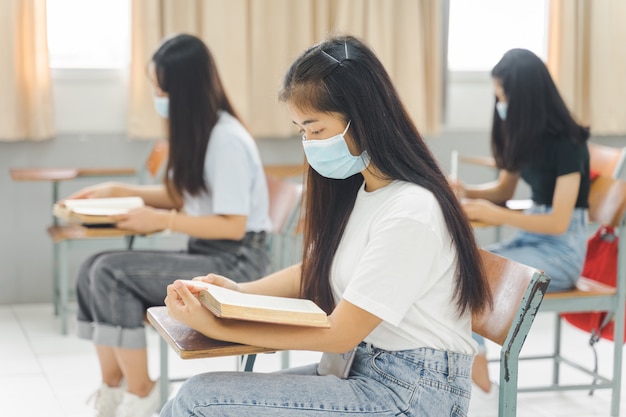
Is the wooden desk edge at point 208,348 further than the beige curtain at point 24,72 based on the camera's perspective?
No

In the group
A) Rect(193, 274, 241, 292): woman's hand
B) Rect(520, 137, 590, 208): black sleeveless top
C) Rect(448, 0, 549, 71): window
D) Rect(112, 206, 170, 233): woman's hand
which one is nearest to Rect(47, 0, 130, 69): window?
Rect(448, 0, 549, 71): window

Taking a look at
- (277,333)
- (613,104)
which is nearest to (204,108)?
(277,333)

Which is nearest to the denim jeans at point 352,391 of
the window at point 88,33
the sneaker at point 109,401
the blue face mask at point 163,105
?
the sneaker at point 109,401

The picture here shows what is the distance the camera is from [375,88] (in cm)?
176

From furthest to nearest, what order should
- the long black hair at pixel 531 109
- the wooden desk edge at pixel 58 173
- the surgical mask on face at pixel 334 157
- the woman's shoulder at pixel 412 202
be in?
the wooden desk edge at pixel 58 173 → the long black hair at pixel 531 109 → the surgical mask on face at pixel 334 157 → the woman's shoulder at pixel 412 202

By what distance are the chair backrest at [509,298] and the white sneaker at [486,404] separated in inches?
49.1

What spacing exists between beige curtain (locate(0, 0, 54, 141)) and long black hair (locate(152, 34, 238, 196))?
180cm

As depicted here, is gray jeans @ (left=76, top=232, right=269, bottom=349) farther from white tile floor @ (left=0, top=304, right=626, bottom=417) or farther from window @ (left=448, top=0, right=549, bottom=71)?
window @ (left=448, top=0, right=549, bottom=71)

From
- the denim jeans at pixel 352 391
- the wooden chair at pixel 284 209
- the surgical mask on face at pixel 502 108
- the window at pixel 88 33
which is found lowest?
the denim jeans at pixel 352 391

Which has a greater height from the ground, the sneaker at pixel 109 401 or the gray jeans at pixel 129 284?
the gray jeans at pixel 129 284

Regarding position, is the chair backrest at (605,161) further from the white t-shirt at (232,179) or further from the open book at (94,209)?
the open book at (94,209)

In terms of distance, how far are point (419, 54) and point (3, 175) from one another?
2.22 m

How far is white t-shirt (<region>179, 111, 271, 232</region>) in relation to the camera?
2836 mm

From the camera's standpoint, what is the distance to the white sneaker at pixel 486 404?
312 cm
